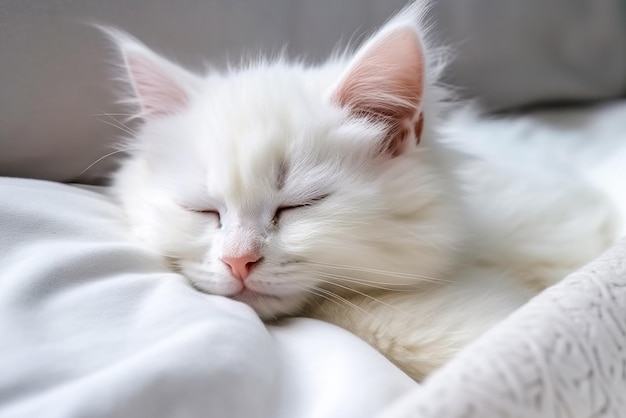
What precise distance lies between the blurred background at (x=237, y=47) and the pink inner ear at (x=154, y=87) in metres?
0.25

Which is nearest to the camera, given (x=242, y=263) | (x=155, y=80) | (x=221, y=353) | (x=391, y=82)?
(x=221, y=353)

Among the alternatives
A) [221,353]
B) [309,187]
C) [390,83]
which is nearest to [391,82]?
[390,83]

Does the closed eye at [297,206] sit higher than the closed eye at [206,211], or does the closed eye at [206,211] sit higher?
the closed eye at [297,206]

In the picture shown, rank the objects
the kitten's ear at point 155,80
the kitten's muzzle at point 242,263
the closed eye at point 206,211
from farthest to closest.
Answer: the kitten's ear at point 155,80
the closed eye at point 206,211
the kitten's muzzle at point 242,263

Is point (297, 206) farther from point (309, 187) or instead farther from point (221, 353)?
point (221, 353)

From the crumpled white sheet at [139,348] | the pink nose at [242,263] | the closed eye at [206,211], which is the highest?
the closed eye at [206,211]

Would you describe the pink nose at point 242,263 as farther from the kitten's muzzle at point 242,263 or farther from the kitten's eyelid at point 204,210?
the kitten's eyelid at point 204,210

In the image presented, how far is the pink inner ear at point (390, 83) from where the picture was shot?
0.91 m

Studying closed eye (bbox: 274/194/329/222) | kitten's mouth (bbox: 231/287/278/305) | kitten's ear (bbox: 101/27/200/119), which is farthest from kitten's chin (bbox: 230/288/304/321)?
kitten's ear (bbox: 101/27/200/119)

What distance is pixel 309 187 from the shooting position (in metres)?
0.89

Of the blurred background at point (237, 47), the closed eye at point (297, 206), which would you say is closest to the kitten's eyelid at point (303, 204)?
the closed eye at point (297, 206)

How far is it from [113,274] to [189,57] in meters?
0.76

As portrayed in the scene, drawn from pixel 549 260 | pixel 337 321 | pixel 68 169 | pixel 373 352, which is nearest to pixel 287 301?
pixel 337 321

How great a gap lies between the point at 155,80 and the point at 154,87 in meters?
0.02
